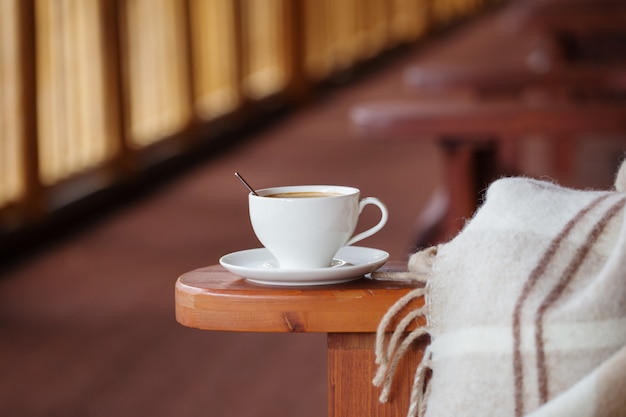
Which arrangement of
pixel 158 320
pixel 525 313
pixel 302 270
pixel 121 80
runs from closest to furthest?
pixel 525 313
pixel 302 270
pixel 158 320
pixel 121 80

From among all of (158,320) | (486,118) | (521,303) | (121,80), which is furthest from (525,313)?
(121,80)

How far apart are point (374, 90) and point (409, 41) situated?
267 cm

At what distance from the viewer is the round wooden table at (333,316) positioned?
986mm

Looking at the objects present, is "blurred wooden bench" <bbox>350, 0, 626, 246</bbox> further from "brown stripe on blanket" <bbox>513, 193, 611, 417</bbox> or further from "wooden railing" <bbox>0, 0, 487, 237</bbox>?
"wooden railing" <bbox>0, 0, 487, 237</bbox>

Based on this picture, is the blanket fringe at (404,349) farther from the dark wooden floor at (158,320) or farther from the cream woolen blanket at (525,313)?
the dark wooden floor at (158,320)

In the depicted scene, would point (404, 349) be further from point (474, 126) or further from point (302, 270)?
point (474, 126)

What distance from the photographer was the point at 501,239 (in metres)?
0.93

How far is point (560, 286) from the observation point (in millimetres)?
901

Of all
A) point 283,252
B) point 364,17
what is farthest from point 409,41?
point 283,252

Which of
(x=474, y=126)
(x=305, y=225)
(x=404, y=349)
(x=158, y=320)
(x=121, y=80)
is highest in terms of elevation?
(x=305, y=225)

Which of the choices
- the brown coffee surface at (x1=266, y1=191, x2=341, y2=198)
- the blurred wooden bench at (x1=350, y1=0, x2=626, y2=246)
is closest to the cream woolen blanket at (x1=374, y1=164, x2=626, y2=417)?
the brown coffee surface at (x1=266, y1=191, x2=341, y2=198)

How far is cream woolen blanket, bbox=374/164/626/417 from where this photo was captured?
87cm

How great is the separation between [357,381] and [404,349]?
8 centimetres

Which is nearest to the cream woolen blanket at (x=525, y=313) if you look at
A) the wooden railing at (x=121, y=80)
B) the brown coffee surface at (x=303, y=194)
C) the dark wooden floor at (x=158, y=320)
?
the brown coffee surface at (x=303, y=194)
